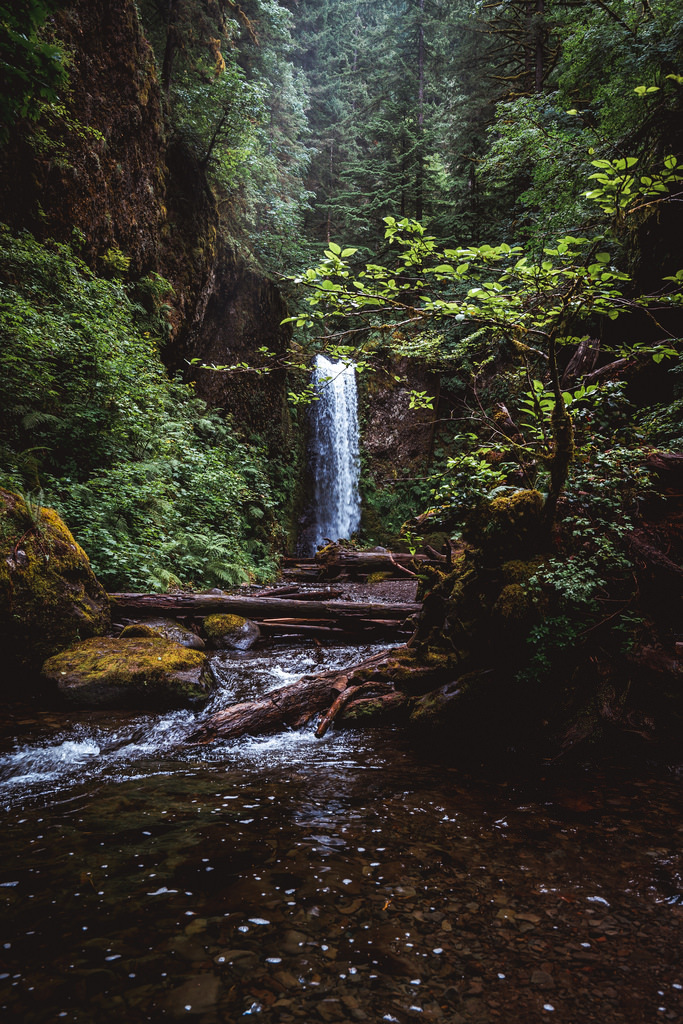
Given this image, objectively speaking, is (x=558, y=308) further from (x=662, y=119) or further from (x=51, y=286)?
(x=51, y=286)

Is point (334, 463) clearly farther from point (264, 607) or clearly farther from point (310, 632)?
point (310, 632)

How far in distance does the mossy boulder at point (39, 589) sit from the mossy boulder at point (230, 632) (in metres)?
1.47

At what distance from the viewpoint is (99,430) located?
26.9 feet

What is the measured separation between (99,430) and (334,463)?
12.4 m

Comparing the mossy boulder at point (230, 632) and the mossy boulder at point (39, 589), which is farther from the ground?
the mossy boulder at point (39, 589)

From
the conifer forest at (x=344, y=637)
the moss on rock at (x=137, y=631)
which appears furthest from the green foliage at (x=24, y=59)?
the moss on rock at (x=137, y=631)

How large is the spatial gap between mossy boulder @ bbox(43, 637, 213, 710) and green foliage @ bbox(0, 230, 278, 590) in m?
2.12

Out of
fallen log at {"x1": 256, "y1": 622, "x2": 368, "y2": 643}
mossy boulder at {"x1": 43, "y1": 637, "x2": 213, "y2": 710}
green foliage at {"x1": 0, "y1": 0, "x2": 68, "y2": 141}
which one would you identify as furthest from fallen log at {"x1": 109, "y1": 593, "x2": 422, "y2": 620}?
green foliage at {"x1": 0, "y1": 0, "x2": 68, "y2": 141}

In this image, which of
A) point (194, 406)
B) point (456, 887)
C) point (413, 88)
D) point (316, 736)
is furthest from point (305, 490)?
point (413, 88)

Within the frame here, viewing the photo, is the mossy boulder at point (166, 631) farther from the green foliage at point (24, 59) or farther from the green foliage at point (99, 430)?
the green foliage at point (24, 59)

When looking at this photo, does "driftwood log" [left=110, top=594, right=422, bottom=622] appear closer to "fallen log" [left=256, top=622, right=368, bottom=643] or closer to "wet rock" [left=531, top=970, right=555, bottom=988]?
"fallen log" [left=256, top=622, right=368, bottom=643]

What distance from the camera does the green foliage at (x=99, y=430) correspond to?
282 inches

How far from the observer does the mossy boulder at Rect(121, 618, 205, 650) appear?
573 cm

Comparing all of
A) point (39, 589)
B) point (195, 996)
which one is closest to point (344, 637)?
point (39, 589)
